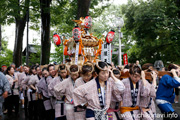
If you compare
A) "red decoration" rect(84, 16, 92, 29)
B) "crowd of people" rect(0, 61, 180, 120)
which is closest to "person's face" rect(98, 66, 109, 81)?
"crowd of people" rect(0, 61, 180, 120)

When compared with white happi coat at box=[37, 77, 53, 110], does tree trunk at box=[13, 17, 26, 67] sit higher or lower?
higher

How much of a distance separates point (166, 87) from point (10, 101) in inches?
262

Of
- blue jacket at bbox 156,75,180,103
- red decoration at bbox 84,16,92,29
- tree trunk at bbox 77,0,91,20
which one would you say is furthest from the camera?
tree trunk at bbox 77,0,91,20

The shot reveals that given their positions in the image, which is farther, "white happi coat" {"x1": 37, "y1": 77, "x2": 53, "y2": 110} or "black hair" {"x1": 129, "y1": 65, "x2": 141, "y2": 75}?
"white happi coat" {"x1": 37, "y1": 77, "x2": 53, "y2": 110}

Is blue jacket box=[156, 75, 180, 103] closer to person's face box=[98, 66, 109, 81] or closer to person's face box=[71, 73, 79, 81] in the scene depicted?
person's face box=[98, 66, 109, 81]

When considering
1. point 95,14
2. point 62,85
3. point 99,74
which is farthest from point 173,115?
point 95,14

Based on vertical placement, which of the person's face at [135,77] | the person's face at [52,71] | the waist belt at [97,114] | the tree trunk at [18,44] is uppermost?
the tree trunk at [18,44]

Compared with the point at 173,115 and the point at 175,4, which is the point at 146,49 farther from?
the point at 173,115

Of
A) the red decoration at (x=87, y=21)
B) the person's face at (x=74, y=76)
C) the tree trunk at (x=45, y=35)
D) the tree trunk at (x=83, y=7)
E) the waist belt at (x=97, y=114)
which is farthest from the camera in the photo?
the tree trunk at (x=45, y=35)

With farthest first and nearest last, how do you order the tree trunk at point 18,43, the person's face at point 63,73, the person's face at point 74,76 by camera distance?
the tree trunk at point 18,43 < the person's face at point 63,73 < the person's face at point 74,76

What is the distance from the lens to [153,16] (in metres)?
14.8

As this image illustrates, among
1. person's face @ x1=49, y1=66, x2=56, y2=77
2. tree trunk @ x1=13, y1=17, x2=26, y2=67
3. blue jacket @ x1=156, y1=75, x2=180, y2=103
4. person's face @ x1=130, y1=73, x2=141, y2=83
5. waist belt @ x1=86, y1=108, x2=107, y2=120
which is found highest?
tree trunk @ x1=13, y1=17, x2=26, y2=67

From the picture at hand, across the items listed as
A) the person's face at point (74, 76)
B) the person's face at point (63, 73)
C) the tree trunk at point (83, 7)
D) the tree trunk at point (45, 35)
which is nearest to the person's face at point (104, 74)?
the person's face at point (74, 76)

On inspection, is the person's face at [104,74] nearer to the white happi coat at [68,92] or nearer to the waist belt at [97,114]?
the waist belt at [97,114]
